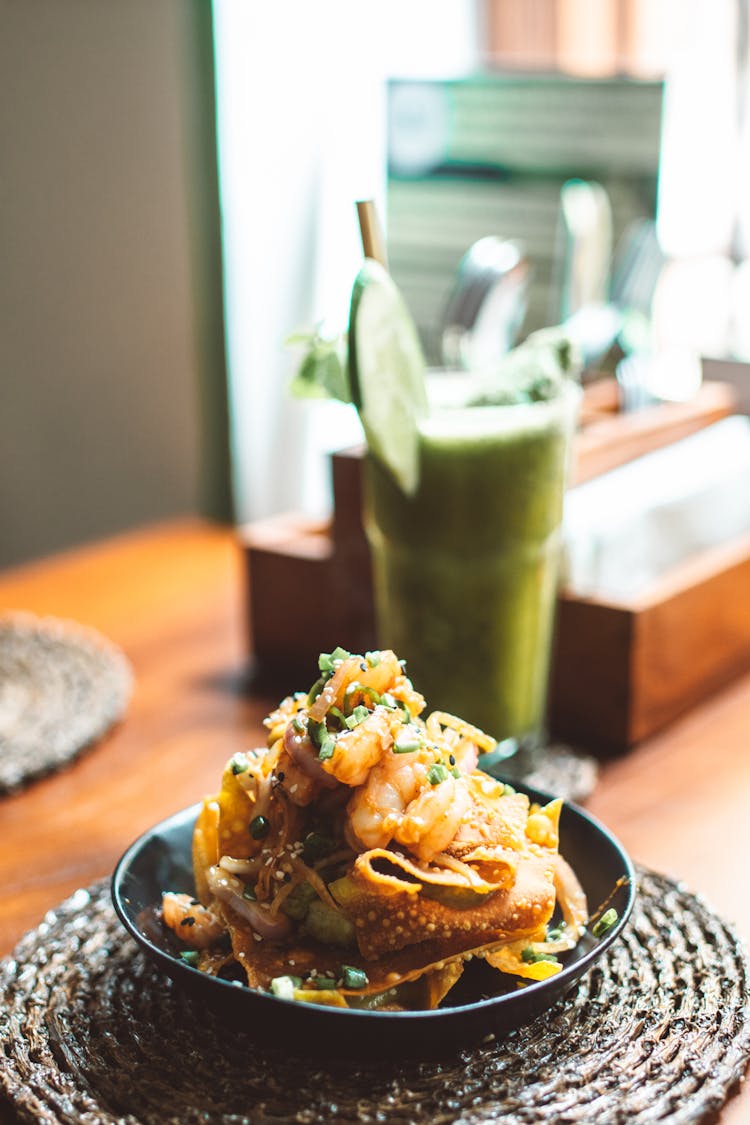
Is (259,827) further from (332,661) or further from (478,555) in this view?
(478,555)

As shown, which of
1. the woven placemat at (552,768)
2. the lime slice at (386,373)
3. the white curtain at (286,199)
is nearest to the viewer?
the lime slice at (386,373)

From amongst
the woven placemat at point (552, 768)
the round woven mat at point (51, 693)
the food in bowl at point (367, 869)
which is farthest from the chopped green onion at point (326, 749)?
the round woven mat at point (51, 693)

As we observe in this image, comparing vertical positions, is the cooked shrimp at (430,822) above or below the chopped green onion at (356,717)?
below

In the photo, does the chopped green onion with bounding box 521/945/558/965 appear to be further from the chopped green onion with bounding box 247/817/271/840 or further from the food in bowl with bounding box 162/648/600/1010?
the chopped green onion with bounding box 247/817/271/840

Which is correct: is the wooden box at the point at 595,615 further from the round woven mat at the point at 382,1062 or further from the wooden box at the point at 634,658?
the round woven mat at the point at 382,1062

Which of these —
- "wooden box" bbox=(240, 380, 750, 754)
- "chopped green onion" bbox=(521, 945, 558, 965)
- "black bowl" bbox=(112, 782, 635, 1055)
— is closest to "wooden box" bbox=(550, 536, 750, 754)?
"wooden box" bbox=(240, 380, 750, 754)

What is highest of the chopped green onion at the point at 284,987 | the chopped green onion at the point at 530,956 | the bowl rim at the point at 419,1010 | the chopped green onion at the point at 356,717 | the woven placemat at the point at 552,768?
the chopped green onion at the point at 356,717
